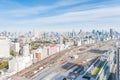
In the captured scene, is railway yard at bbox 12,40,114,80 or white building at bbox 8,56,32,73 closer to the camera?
railway yard at bbox 12,40,114,80

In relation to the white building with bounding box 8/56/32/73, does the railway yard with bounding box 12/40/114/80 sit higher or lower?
lower

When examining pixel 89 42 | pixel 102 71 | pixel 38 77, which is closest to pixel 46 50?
pixel 38 77

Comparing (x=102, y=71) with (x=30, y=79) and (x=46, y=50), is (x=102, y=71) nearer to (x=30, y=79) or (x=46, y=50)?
(x=30, y=79)

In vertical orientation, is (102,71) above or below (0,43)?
below

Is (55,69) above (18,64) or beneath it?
beneath

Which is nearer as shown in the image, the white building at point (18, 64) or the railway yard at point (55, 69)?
the railway yard at point (55, 69)

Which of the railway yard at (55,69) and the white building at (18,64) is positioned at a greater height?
the white building at (18,64)

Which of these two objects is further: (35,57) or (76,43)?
(76,43)

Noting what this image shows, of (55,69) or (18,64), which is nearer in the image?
(55,69)

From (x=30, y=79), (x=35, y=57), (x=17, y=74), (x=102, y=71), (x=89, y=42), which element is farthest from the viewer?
(x=89, y=42)

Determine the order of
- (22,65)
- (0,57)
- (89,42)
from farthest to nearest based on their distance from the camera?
(89,42) < (0,57) < (22,65)
